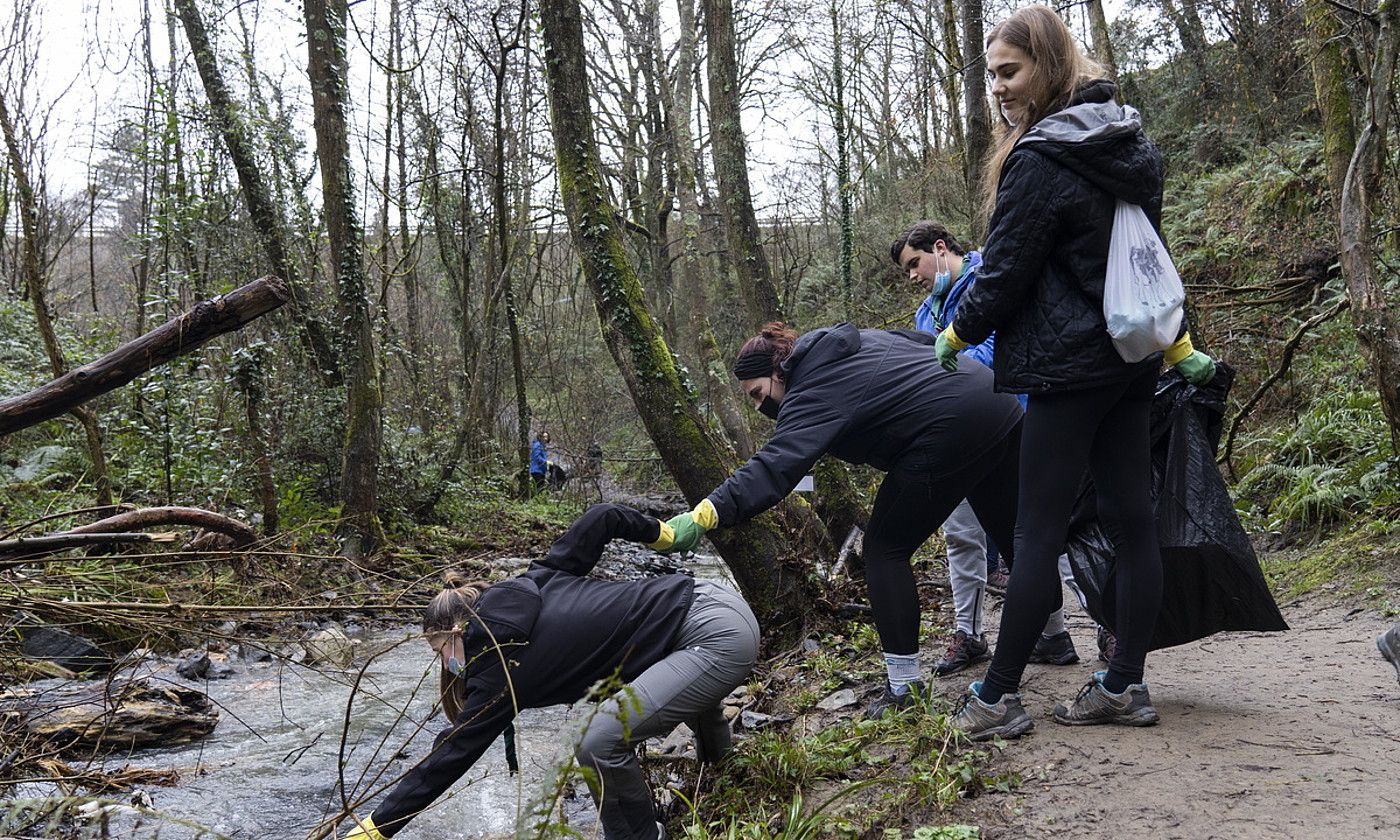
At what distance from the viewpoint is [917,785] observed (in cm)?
287

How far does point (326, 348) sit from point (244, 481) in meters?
1.64

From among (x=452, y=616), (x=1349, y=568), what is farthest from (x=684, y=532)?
(x=1349, y=568)

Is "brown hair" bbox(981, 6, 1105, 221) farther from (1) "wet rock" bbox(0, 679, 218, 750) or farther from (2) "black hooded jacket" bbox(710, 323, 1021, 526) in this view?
(1) "wet rock" bbox(0, 679, 218, 750)

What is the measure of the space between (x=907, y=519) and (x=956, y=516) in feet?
2.51

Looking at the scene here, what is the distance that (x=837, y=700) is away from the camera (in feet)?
13.5

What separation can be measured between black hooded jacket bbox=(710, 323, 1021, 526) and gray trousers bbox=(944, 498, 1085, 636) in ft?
2.42

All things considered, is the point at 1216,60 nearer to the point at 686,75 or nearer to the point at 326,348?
the point at 686,75

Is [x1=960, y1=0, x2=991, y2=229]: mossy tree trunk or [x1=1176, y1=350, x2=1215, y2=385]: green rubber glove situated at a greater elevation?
[x1=960, y1=0, x2=991, y2=229]: mossy tree trunk

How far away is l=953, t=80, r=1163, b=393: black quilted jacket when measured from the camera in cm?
268

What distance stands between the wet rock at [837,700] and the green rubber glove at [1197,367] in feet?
6.38

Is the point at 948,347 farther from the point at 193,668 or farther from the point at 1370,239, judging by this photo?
the point at 193,668

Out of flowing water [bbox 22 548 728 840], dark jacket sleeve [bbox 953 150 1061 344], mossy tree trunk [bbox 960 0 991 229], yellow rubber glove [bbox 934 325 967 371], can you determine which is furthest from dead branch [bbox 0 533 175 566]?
A: mossy tree trunk [bbox 960 0 991 229]

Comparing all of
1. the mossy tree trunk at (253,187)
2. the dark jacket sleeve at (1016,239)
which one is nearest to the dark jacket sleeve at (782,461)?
the dark jacket sleeve at (1016,239)

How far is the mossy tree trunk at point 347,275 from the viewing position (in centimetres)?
948
